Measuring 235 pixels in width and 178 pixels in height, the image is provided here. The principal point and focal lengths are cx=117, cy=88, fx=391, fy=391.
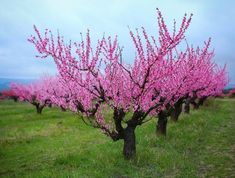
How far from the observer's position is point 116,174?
536 inches

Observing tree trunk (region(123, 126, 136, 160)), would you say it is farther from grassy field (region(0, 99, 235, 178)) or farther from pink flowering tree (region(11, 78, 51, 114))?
pink flowering tree (region(11, 78, 51, 114))

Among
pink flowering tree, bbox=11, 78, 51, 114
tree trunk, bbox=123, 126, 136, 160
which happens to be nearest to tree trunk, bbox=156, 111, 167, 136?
tree trunk, bbox=123, 126, 136, 160

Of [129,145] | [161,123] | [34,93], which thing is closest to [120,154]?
[129,145]

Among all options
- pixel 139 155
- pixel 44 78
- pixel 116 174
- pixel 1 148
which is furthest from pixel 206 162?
pixel 44 78

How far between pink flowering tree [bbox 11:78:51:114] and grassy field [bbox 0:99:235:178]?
817 inches

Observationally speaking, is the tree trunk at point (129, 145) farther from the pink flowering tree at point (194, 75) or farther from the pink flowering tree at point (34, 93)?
the pink flowering tree at point (34, 93)

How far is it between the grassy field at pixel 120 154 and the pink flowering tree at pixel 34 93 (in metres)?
20.7

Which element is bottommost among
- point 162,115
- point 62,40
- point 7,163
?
point 7,163

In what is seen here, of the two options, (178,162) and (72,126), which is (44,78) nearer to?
(72,126)

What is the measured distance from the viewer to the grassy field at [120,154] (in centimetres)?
1409

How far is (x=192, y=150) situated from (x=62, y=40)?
8399 millimetres

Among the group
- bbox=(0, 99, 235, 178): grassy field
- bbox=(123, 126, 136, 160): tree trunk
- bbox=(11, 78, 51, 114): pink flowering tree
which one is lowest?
bbox=(0, 99, 235, 178): grassy field

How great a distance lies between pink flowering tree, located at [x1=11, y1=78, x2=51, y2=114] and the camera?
165 feet

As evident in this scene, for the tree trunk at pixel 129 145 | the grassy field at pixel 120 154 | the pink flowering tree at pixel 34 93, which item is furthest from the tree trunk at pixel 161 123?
the pink flowering tree at pixel 34 93
